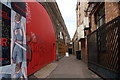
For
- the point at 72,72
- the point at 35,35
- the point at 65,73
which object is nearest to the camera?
the point at 35,35

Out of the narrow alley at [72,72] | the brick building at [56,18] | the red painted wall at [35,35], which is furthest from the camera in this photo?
the brick building at [56,18]

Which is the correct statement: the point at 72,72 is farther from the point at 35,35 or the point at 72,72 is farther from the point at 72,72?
the point at 35,35

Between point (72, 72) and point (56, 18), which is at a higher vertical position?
point (56, 18)

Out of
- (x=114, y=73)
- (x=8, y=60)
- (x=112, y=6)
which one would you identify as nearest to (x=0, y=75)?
(x=8, y=60)

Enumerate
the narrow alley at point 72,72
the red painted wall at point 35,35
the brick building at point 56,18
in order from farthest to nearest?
the brick building at point 56,18, the narrow alley at point 72,72, the red painted wall at point 35,35

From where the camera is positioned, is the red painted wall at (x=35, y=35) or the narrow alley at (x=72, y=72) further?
the narrow alley at (x=72, y=72)

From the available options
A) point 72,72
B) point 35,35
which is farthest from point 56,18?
point 35,35

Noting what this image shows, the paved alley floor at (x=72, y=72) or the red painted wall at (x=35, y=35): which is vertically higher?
the red painted wall at (x=35, y=35)

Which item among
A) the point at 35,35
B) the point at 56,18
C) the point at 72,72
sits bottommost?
the point at 72,72

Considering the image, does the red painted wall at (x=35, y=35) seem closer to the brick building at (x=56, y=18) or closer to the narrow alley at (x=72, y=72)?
the narrow alley at (x=72, y=72)

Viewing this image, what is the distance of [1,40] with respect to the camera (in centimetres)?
373

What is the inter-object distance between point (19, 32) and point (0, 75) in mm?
1836

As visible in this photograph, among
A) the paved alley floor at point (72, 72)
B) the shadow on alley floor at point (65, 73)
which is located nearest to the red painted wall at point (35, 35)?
the shadow on alley floor at point (65, 73)

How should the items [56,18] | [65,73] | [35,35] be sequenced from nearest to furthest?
1. [35,35]
2. [65,73]
3. [56,18]
